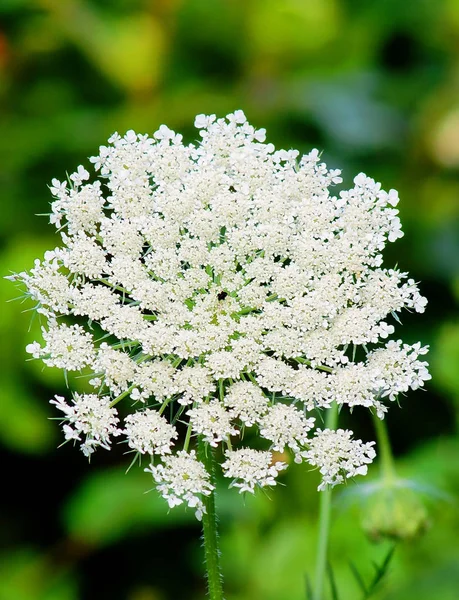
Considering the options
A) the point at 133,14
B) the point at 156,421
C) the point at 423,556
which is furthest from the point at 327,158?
the point at 156,421

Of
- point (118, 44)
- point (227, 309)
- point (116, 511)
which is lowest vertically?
point (227, 309)

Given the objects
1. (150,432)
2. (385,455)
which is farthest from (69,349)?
(385,455)

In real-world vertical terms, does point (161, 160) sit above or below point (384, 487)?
above

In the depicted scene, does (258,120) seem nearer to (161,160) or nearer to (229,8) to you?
(229,8)

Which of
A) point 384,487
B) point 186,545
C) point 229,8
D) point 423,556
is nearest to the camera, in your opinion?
point 384,487

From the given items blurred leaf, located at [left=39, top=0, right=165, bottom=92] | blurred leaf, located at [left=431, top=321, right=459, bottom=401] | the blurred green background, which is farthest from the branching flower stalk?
blurred leaf, located at [left=39, top=0, right=165, bottom=92]

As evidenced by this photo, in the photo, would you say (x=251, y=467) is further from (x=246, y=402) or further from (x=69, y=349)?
(x=69, y=349)

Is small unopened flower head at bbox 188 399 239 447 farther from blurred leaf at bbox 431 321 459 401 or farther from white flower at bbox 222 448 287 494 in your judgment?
blurred leaf at bbox 431 321 459 401
